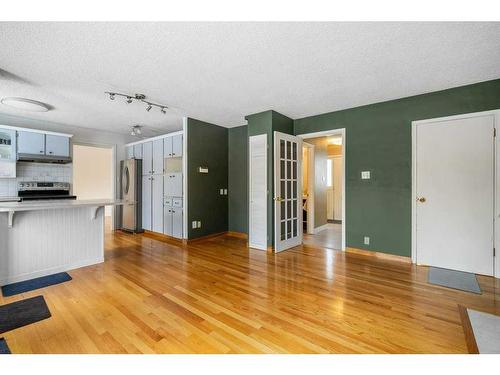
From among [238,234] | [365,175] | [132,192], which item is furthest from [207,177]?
[365,175]

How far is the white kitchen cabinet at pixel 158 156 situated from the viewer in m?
5.16

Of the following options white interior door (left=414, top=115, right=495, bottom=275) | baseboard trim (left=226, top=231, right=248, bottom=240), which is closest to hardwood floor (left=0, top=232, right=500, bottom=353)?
white interior door (left=414, top=115, right=495, bottom=275)

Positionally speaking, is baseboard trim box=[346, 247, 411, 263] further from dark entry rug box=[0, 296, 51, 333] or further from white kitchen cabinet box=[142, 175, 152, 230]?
white kitchen cabinet box=[142, 175, 152, 230]

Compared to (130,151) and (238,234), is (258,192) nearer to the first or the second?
(238,234)

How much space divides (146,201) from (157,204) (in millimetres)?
494

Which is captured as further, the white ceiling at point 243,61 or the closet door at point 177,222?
the closet door at point 177,222

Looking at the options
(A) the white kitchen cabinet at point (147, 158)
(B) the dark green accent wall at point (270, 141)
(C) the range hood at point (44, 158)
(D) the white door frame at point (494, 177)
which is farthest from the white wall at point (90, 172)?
(D) the white door frame at point (494, 177)

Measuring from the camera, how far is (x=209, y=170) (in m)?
5.01

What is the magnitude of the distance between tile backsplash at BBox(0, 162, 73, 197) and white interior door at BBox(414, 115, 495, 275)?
6.75 metres

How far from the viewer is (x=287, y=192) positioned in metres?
4.23

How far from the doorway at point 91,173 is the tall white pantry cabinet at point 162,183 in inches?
105

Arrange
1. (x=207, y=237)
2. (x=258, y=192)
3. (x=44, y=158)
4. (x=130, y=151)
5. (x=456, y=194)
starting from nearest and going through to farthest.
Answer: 1. (x=456, y=194)
2. (x=258, y=192)
3. (x=44, y=158)
4. (x=207, y=237)
5. (x=130, y=151)

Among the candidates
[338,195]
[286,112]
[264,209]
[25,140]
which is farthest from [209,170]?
[338,195]

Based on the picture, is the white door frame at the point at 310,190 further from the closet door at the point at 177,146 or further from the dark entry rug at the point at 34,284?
the dark entry rug at the point at 34,284
